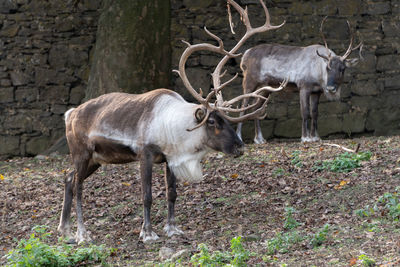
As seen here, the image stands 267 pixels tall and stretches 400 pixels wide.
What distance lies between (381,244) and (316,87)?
584 centimetres

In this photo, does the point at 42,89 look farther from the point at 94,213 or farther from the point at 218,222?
the point at 218,222

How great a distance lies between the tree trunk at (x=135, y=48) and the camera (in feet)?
31.1

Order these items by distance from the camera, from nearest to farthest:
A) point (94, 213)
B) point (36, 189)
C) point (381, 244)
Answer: point (381, 244) → point (94, 213) → point (36, 189)

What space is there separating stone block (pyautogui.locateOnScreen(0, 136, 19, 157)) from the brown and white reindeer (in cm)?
517

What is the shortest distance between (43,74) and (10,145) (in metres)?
1.30

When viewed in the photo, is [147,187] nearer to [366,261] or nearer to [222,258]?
[222,258]

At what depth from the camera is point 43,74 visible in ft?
37.3

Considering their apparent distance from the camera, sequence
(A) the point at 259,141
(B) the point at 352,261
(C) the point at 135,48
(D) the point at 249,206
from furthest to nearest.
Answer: (A) the point at 259,141
(C) the point at 135,48
(D) the point at 249,206
(B) the point at 352,261

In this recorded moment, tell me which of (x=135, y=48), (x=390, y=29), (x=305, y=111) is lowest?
(x=305, y=111)

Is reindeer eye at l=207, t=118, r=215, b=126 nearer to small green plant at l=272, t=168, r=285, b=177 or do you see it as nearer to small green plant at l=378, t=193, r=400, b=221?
small green plant at l=378, t=193, r=400, b=221

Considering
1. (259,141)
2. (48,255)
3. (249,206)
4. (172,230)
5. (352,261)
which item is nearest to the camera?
(352,261)

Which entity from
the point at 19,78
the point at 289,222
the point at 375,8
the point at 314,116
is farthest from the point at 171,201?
the point at 375,8

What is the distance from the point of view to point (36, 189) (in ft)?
27.6

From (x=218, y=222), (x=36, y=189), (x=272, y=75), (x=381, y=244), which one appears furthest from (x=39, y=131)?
(x=381, y=244)
